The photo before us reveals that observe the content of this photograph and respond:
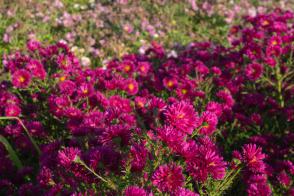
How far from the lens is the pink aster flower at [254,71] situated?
370 centimetres

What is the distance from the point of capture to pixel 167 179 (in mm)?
1730

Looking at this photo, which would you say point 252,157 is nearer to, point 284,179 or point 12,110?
point 284,179

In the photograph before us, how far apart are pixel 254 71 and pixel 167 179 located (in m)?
2.25

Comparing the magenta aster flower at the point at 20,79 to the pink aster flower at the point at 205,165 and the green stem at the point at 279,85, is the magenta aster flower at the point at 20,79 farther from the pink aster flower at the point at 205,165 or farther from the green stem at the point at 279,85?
the green stem at the point at 279,85

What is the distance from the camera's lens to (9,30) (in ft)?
18.1

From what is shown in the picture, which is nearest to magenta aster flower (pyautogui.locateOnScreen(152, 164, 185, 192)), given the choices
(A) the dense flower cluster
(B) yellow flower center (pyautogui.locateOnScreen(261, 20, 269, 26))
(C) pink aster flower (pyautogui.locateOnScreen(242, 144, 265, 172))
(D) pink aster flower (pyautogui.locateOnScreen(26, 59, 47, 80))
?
(A) the dense flower cluster

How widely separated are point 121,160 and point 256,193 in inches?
27.6

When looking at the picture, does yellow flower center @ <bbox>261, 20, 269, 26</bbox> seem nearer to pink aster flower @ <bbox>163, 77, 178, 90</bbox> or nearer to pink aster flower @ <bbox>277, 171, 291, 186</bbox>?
pink aster flower @ <bbox>163, 77, 178, 90</bbox>

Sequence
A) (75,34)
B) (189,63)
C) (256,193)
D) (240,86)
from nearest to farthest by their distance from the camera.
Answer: (256,193) < (240,86) < (189,63) < (75,34)

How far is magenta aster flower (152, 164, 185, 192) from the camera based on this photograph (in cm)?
172

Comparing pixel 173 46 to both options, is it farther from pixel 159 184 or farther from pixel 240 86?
pixel 159 184

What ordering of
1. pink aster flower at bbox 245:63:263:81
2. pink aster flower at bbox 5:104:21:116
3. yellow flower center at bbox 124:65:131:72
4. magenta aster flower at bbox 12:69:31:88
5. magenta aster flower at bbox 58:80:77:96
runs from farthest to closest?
1. yellow flower center at bbox 124:65:131:72
2. pink aster flower at bbox 245:63:263:81
3. magenta aster flower at bbox 12:69:31:88
4. pink aster flower at bbox 5:104:21:116
5. magenta aster flower at bbox 58:80:77:96

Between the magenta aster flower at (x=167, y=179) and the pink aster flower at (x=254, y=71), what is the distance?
86.1 inches

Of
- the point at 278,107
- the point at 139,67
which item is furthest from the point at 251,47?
the point at 139,67
